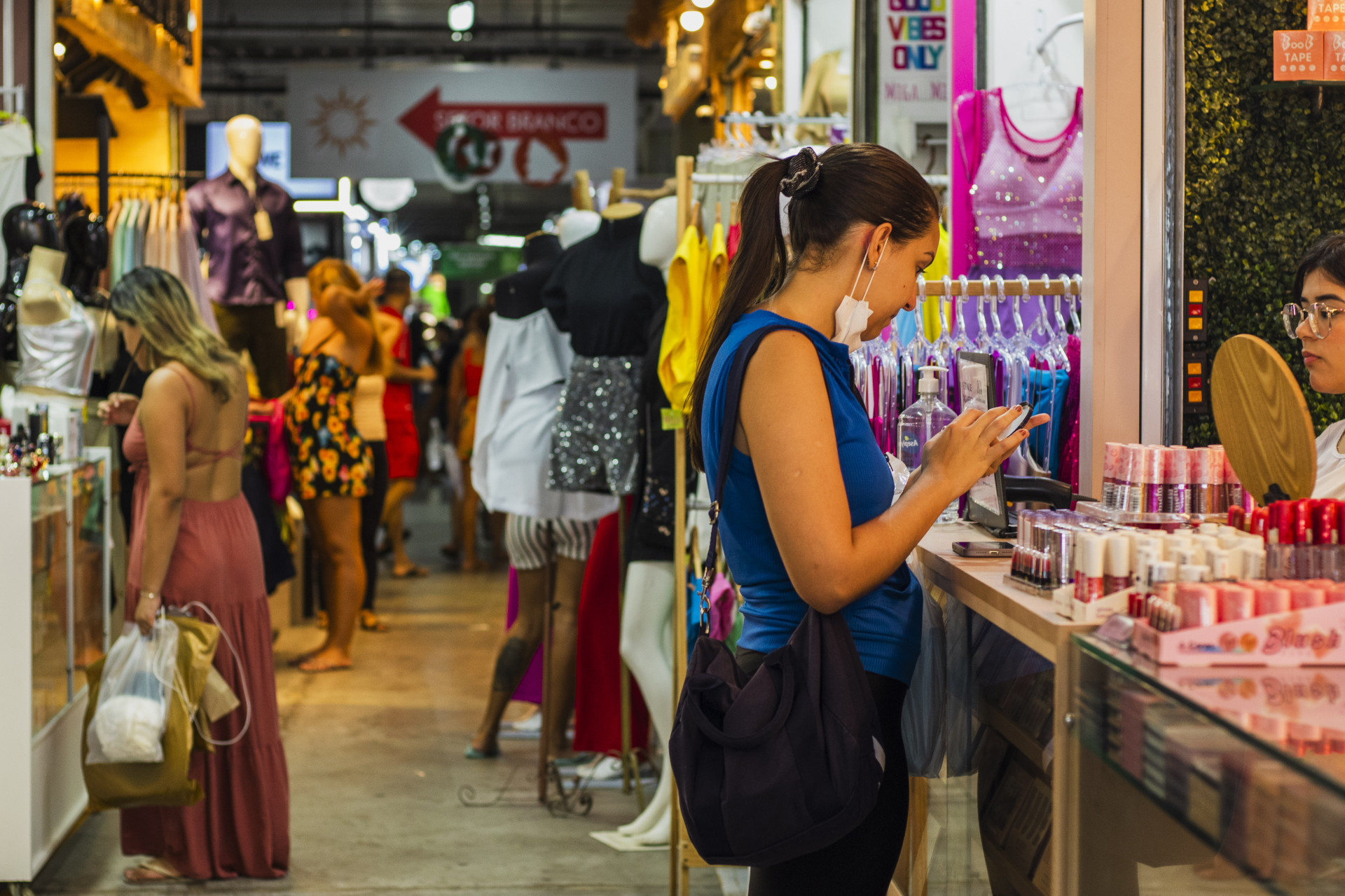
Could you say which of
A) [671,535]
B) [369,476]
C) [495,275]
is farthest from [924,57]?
[495,275]

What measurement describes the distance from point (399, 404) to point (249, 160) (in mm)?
1827

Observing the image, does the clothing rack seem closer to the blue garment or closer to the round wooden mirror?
the round wooden mirror

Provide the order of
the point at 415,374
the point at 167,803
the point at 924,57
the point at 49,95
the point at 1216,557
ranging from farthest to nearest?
the point at 415,374 < the point at 49,95 < the point at 924,57 < the point at 167,803 < the point at 1216,557

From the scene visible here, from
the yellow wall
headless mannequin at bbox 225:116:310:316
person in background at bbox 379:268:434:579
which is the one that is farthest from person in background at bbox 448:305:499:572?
the yellow wall

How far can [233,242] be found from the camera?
6.29 metres

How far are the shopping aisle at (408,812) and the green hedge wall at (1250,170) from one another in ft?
6.90

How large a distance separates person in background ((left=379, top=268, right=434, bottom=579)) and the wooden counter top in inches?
215

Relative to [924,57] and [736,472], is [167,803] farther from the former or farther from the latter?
[924,57]

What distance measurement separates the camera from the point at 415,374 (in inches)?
309

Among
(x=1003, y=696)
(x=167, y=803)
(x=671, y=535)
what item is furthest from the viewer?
(x=671, y=535)

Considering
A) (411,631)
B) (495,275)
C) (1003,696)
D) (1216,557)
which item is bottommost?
(411,631)

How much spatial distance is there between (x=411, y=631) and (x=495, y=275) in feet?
61.7

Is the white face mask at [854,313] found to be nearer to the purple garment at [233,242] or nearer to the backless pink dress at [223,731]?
the backless pink dress at [223,731]

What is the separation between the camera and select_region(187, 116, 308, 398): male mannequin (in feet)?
20.6
